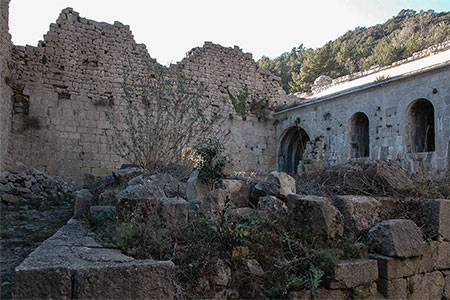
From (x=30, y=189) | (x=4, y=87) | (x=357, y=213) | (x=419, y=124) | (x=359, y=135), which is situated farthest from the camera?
(x=359, y=135)

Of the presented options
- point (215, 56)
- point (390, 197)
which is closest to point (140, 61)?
point (215, 56)

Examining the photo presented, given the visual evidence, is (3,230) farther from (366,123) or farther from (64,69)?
(366,123)

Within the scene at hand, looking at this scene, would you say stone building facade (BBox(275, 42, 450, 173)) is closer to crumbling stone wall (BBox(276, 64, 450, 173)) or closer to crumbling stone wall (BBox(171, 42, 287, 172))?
crumbling stone wall (BBox(276, 64, 450, 173))

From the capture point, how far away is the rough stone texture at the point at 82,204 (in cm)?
501

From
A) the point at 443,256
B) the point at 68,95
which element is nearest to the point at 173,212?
the point at 443,256

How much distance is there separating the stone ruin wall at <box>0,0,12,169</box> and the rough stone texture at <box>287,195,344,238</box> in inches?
369

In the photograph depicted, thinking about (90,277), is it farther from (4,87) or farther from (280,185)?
(4,87)

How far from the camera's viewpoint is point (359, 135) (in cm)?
1279

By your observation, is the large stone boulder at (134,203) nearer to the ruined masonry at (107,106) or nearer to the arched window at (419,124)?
the ruined masonry at (107,106)

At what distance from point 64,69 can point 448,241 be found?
11929 millimetres

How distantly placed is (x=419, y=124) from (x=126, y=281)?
37.5 feet

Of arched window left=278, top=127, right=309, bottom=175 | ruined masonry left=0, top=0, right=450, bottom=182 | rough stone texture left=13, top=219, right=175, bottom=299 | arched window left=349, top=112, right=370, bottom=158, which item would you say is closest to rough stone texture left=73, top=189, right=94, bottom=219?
rough stone texture left=13, top=219, right=175, bottom=299

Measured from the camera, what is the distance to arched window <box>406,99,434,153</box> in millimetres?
10852

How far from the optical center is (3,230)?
15.8 feet
